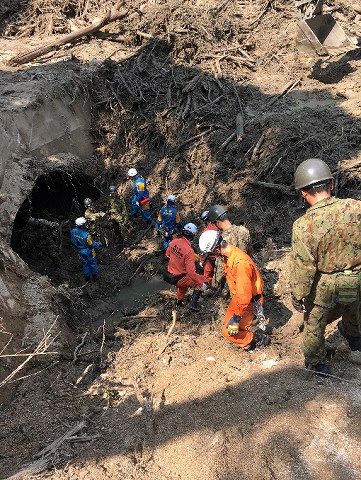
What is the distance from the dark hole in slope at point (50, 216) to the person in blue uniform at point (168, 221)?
2.47m

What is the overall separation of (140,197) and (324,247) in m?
6.98

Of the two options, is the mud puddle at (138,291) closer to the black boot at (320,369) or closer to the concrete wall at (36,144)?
the concrete wall at (36,144)

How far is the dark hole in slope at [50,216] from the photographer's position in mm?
9875

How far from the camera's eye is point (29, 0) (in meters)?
14.1

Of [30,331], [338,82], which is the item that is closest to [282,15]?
[338,82]

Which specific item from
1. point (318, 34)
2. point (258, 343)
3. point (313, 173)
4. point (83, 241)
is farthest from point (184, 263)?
point (318, 34)

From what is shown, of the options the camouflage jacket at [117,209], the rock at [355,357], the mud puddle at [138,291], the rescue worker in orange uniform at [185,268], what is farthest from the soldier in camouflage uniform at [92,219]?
the rock at [355,357]

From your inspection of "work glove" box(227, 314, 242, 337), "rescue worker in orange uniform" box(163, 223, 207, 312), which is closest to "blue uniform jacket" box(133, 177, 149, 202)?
"rescue worker in orange uniform" box(163, 223, 207, 312)

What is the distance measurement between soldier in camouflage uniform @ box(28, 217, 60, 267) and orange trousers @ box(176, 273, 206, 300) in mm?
3760

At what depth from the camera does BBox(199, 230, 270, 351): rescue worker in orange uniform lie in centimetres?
507

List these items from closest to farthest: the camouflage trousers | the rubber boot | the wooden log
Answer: the camouflage trousers < the rubber boot < the wooden log

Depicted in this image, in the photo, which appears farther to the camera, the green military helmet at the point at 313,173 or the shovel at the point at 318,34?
the shovel at the point at 318,34

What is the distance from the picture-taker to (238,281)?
16.7ft

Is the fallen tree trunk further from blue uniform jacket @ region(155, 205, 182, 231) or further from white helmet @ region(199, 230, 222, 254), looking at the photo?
white helmet @ region(199, 230, 222, 254)
